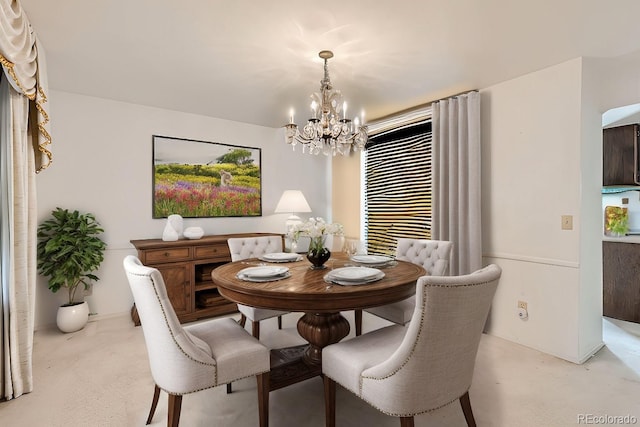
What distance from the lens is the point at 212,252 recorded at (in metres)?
3.64

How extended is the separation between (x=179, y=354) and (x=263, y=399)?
50 cm

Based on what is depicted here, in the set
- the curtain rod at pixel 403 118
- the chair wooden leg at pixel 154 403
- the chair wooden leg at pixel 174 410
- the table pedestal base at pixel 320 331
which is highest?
the curtain rod at pixel 403 118

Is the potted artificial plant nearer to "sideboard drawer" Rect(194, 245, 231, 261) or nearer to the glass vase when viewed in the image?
"sideboard drawer" Rect(194, 245, 231, 261)

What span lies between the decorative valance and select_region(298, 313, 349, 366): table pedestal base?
2.24 metres

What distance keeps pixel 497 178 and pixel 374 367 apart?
7.89 ft

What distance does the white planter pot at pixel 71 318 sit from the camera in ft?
10.0

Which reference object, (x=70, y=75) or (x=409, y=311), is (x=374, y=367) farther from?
(x=70, y=75)

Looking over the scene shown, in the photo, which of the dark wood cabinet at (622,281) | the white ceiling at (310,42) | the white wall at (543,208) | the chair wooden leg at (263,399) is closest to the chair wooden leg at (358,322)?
the chair wooden leg at (263,399)

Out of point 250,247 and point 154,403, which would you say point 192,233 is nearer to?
point 250,247

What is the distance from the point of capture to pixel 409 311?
2395mm

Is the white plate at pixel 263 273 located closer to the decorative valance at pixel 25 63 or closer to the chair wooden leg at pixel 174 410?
the chair wooden leg at pixel 174 410

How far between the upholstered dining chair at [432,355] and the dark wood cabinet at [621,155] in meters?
3.35

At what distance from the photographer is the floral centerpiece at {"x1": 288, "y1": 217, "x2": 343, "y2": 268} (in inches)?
83.5

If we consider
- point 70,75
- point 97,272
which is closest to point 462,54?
point 70,75
